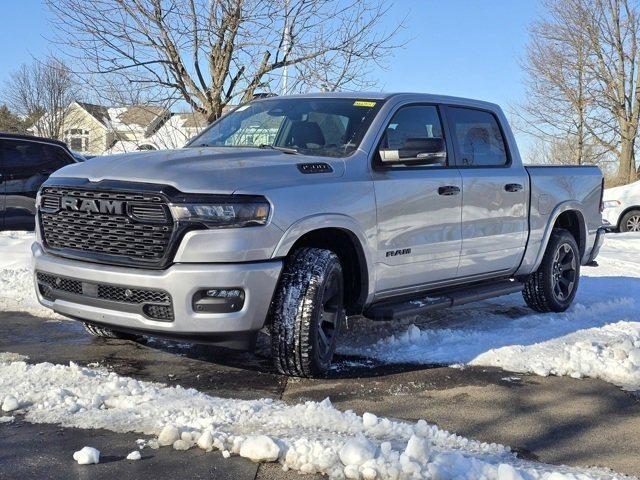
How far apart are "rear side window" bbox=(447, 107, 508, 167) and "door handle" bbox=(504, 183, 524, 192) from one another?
0.23 meters

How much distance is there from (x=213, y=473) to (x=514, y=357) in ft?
9.26

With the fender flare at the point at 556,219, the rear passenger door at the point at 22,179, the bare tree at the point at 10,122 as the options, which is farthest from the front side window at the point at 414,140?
the bare tree at the point at 10,122

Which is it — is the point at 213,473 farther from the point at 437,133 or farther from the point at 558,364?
the point at 437,133

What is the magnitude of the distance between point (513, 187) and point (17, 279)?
5168 millimetres

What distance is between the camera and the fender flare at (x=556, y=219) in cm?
687

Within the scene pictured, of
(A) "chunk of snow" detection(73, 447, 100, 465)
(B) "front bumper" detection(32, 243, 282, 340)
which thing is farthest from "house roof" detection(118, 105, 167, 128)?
(A) "chunk of snow" detection(73, 447, 100, 465)

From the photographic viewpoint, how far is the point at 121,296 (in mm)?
4301

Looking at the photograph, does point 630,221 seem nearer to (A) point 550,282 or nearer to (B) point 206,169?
(A) point 550,282

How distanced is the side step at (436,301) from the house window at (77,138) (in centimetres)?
3416

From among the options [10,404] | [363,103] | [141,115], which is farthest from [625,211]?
[10,404]

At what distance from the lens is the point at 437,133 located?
593cm

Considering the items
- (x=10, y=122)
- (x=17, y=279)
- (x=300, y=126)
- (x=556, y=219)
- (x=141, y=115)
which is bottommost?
(x=17, y=279)

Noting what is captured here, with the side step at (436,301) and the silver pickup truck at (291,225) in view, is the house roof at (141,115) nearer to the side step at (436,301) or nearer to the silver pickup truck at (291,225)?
the silver pickup truck at (291,225)

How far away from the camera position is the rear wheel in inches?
656
